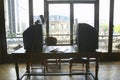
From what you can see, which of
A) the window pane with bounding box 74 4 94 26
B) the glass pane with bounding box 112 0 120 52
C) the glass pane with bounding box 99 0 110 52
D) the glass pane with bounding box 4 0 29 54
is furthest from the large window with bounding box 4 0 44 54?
the glass pane with bounding box 112 0 120 52

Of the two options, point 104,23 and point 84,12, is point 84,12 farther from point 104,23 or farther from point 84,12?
point 104,23

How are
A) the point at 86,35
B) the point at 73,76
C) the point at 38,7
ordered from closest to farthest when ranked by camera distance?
1. the point at 86,35
2. the point at 73,76
3. the point at 38,7

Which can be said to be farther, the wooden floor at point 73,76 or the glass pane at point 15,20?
the glass pane at point 15,20

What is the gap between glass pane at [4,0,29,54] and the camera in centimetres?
621

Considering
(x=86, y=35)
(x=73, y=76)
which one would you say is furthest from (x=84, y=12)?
(x=86, y=35)

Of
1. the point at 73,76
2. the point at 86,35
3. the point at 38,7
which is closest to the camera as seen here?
the point at 86,35

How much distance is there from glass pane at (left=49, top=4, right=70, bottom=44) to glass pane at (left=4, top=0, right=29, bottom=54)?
2.69ft

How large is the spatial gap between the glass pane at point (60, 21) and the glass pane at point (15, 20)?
0.82 metres

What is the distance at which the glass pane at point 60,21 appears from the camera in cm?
619

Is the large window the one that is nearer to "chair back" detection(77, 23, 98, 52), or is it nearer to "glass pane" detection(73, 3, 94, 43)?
"glass pane" detection(73, 3, 94, 43)

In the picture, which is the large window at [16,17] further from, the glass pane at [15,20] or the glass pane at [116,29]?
the glass pane at [116,29]

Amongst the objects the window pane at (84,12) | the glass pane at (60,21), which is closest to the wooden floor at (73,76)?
the glass pane at (60,21)

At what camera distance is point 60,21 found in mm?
6250

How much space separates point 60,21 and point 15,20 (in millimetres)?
1494
